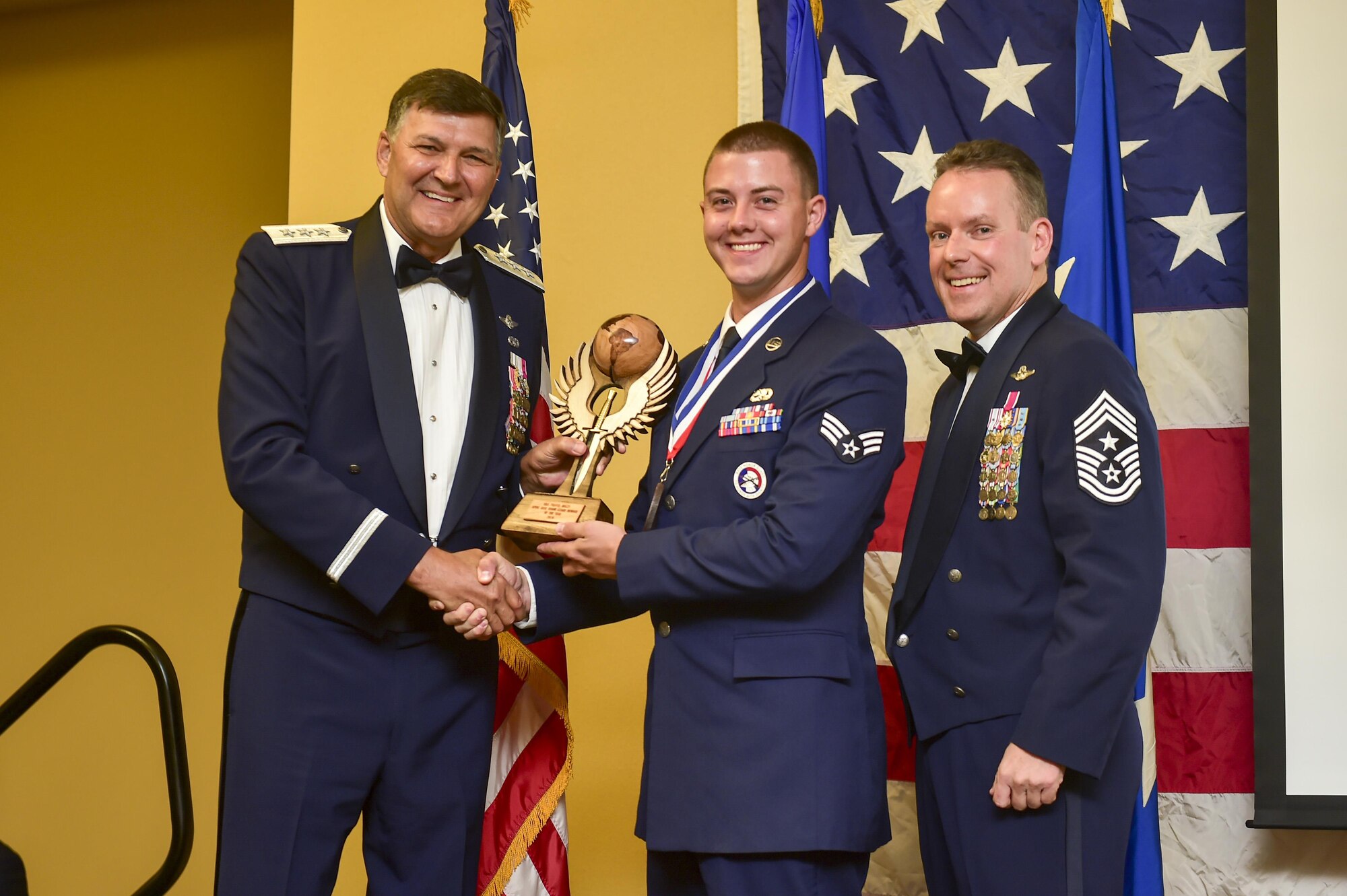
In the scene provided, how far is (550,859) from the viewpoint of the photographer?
286cm

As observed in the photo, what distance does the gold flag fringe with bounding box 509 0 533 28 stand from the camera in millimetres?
3748

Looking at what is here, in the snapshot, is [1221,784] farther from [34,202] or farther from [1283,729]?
[34,202]

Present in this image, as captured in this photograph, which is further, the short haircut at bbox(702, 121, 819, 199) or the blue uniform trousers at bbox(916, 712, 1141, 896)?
the short haircut at bbox(702, 121, 819, 199)

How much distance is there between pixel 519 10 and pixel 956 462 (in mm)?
2375

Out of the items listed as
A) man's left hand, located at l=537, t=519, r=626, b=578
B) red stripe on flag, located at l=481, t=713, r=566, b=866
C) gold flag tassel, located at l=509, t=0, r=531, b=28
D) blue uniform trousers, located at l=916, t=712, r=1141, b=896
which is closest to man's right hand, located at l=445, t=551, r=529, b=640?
man's left hand, located at l=537, t=519, r=626, b=578

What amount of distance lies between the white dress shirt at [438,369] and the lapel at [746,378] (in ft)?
1.42

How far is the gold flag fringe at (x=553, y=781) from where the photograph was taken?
2721 mm

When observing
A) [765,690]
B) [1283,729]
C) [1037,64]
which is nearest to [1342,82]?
[1037,64]

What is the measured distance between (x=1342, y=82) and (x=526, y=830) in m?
2.69

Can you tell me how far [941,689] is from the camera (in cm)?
207

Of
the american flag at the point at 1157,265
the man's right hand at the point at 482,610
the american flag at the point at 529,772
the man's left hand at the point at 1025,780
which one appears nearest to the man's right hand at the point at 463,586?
the man's right hand at the point at 482,610

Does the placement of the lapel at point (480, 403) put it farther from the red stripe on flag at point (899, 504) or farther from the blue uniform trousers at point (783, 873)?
the red stripe on flag at point (899, 504)

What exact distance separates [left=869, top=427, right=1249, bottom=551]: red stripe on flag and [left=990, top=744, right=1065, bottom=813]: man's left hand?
135 centimetres

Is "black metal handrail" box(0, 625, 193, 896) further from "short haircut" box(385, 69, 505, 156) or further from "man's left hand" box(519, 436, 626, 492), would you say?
"short haircut" box(385, 69, 505, 156)
